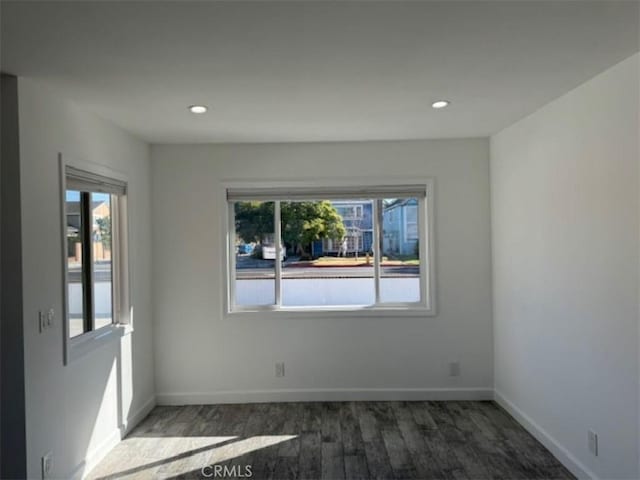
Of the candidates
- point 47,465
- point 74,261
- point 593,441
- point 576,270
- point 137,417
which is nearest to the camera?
point 47,465

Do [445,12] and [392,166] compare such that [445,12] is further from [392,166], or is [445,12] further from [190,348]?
[190,348]

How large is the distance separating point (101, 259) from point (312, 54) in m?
2.18

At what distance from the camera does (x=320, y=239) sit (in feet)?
12.7

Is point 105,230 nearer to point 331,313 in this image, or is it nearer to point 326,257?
point 326,257

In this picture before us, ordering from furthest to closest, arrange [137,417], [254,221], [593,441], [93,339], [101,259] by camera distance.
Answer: [254,221] → [137,417] → [101,259] → [93,339] → [593,441]

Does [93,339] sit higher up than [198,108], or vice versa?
[198,108]

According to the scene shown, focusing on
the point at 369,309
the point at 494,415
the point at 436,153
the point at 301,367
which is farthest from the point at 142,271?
the point at 494,415

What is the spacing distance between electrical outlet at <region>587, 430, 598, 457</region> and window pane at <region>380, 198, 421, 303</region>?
1.70 meters

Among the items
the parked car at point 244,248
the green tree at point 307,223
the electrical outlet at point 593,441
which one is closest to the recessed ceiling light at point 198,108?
the green tree at point 307,223

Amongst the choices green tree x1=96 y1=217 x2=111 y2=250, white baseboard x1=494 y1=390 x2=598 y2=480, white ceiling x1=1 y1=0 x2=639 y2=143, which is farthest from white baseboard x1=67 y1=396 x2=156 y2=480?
white baseboard x1=494 y1=390 x2=598 y2=480

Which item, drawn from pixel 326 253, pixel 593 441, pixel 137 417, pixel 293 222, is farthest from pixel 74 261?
pixel 593 441

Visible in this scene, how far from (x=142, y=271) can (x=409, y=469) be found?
8.47ft

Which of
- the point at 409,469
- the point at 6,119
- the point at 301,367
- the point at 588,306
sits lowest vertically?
the point at 409,469

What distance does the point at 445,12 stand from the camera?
1.58 m
